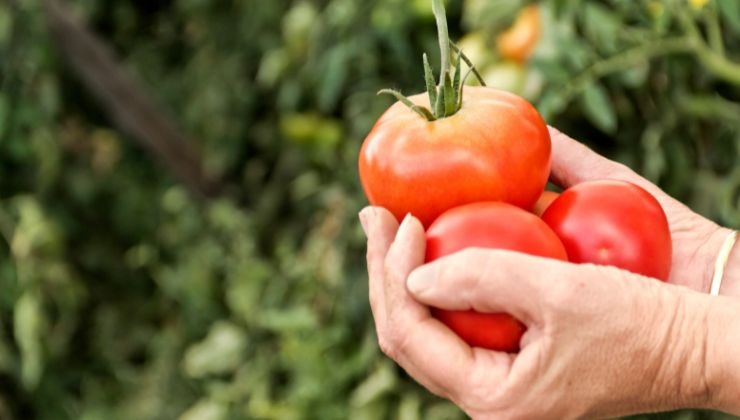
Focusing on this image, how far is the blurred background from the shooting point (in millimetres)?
1567

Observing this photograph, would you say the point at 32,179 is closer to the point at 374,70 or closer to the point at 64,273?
the point at 64,273

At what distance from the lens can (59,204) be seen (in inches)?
113

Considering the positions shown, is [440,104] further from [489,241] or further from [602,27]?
[602,27]

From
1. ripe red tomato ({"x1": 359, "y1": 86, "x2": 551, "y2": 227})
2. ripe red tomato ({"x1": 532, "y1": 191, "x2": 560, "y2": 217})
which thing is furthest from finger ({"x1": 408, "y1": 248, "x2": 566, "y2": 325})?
ripe red tomato ({"x1": 532, "y1": 191, "x2": 560, "y2": 217})

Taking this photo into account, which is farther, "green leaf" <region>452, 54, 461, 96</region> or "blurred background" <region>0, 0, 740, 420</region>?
"blurred background" <region>0, 0, 740, 420</region>

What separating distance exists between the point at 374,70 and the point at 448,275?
1.18 metres

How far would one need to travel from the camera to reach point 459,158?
94 centimetres

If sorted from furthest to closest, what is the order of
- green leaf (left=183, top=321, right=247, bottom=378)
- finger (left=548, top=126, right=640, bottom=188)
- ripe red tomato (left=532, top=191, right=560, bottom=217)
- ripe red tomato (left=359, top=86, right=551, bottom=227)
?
green leaf (left=183, top=321, right=247, bottom=378) → finger (left=548, top=126, right=640, bottom=188) → ripe red tomato (left=532, top=191, right=560, bottom=217) → ripe red tomato (left=359, top=86, right=551, bottom=227)

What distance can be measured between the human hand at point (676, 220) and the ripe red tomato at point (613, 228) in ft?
0.52

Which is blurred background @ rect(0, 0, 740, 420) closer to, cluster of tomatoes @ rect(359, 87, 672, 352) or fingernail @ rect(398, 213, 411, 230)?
cluster of tomatoes @ rect(359, 87, 672, 352)

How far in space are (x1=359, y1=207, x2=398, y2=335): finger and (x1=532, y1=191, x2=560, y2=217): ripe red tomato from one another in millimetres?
173

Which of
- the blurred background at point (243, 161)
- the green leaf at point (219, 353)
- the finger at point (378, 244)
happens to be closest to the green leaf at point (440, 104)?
the finger at point (378, 244)

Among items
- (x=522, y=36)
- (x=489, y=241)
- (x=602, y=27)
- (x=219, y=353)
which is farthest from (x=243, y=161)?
(x=489, y=241)

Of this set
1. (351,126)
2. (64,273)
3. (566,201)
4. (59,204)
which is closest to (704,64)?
(566,201)
